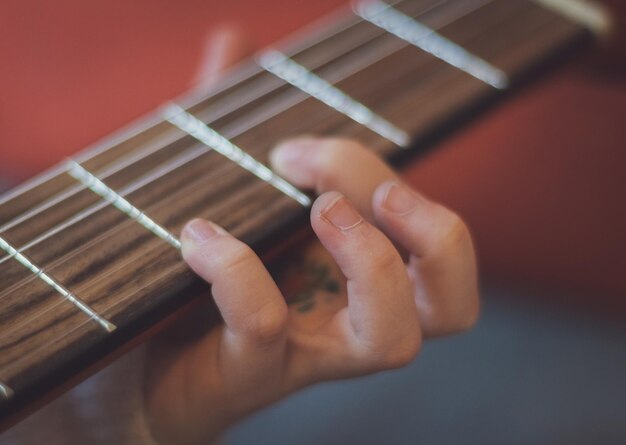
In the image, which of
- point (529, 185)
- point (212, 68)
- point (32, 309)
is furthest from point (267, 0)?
point (32, 309)

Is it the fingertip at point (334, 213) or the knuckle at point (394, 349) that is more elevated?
the fingertip at point (334, 213)

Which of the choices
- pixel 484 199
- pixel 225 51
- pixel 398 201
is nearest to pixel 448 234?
pixel 398 201

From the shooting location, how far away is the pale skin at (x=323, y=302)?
43cm

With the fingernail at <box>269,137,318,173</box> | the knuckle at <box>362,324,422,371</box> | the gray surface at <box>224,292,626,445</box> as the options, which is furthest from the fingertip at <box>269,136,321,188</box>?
the gray surface at <box>224,292,626,445</box>

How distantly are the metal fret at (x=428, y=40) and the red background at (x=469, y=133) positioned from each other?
0.66 ft

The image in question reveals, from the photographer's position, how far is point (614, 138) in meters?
0.94

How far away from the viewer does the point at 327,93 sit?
0.57m

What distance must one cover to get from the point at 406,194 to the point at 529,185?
51 cm

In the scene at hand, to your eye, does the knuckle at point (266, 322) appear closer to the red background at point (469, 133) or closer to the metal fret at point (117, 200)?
the metal fret at point (117, 200)

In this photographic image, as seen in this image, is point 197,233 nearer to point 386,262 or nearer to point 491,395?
point 386,262

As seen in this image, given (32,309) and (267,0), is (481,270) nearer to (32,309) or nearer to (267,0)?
(267,0)

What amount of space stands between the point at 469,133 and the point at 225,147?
0.36 metres

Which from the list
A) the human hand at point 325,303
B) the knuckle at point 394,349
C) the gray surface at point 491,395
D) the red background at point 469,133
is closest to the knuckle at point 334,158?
the human hand at point 325,303

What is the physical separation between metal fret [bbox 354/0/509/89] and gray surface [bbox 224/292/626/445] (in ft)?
1.57
